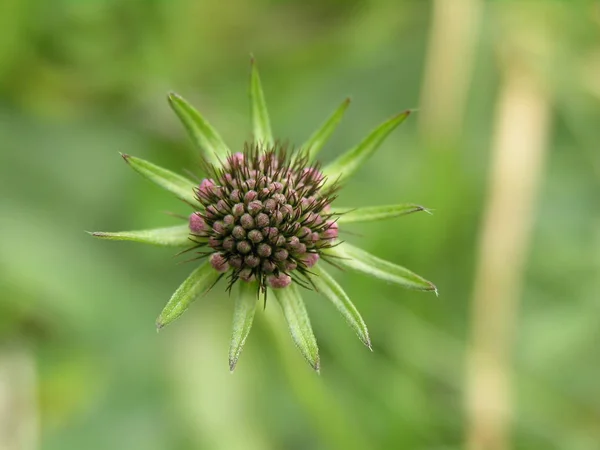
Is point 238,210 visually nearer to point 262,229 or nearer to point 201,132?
point 262,229

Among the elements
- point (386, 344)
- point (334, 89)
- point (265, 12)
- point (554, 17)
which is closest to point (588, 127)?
point (554, 17)

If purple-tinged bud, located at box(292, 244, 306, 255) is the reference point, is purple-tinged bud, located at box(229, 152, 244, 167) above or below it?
above

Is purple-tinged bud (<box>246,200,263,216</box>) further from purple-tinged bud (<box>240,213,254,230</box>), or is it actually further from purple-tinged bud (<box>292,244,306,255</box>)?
purple-tinged bud (<box>292,244,306,255</box>)

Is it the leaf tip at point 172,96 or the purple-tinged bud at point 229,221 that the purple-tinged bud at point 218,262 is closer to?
the purple-tinged bud at point 229,221

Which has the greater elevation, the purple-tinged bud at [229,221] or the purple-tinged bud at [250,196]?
the purple-tinged bud at [250,196]

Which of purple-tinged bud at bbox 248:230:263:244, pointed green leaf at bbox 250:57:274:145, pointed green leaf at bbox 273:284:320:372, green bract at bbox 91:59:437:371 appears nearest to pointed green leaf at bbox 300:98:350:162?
green bract at bbox 91:59:437:371

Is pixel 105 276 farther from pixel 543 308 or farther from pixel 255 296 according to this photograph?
pixel 543 308

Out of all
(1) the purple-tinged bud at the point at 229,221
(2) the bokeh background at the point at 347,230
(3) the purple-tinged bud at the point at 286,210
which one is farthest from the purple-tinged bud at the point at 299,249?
(2) the bokeh background at the point at 347,230
